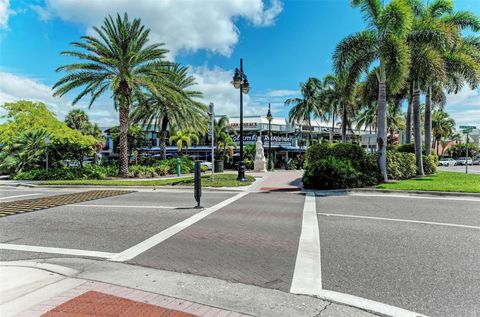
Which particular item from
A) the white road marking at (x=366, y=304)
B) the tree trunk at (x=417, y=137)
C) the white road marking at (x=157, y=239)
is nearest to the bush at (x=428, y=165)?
the tree trunk at (x=417, y=137)

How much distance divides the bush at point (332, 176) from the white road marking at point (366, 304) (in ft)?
37.8

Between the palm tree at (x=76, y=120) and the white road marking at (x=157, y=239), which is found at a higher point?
the palm tree at (x=76, y=120)

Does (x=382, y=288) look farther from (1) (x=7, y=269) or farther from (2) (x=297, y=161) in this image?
(2) (x=297, y=161)

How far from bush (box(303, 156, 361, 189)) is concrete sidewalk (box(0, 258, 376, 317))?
11697 millimetres

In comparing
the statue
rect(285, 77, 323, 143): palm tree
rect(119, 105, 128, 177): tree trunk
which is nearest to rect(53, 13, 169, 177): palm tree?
rect(119, 105, 128, 177): tree trunk

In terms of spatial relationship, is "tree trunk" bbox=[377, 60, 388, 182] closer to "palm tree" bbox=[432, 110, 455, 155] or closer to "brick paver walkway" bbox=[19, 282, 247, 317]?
"brick paver walkway" bbox=[19, 282, 247, 317]

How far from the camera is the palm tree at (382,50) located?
1586cm

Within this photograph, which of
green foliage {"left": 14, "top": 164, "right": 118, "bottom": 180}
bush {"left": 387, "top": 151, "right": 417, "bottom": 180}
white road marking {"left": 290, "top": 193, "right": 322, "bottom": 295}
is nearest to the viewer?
white road marking {"left": 290, "top": 193, "right": 322, "bottom": 295}

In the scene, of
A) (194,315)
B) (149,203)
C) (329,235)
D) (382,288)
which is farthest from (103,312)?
(149,203)

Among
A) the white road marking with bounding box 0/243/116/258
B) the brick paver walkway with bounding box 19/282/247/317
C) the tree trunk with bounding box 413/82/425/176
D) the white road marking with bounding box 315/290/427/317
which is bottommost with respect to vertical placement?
the white road marking with bounding box 315/290/427/317

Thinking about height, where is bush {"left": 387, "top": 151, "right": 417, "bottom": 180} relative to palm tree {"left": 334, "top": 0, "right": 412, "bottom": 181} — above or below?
below

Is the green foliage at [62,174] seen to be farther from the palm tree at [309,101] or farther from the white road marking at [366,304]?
the palm tree at [309,101]

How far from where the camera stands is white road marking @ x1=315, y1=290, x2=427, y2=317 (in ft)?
11.5

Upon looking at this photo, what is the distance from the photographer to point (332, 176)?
15.2 meters
